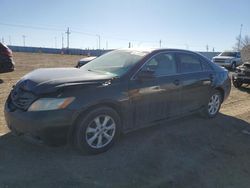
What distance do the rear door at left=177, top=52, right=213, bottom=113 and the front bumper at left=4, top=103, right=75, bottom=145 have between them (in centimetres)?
252

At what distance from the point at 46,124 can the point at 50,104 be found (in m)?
0.27

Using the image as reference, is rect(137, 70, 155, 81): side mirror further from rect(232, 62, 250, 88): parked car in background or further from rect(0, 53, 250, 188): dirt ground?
rect(232, 62, 250, 88): parked car in background

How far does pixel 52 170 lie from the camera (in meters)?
3.71

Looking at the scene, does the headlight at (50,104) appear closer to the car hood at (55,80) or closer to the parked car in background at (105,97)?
the parked car in background at (105,97)

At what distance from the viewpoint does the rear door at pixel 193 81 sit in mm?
5453

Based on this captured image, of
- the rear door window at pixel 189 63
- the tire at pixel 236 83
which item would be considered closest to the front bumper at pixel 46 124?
the rear door window at pixel 189 63

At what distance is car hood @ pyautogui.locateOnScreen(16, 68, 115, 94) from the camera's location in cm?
388

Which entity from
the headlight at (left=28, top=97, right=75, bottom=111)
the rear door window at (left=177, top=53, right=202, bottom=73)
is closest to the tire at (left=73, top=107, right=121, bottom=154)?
the headlight at (left=28, top=97, right=75, bottom=111)

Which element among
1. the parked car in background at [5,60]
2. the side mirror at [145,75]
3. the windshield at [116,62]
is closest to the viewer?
the side mirror at [145,75]

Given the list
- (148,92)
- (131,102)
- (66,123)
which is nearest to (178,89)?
(148,92)

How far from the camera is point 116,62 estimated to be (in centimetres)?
507

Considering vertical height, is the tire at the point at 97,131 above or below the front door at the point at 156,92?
below

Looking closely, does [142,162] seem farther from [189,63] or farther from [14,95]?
[189,63]

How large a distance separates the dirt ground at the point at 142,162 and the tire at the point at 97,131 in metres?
0.15
